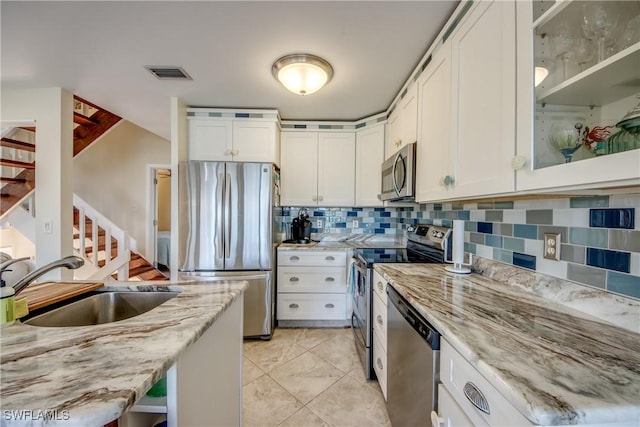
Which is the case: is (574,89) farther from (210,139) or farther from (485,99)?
(210,139)

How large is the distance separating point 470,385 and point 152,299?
1327mm

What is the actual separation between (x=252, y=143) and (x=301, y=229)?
1.12 m

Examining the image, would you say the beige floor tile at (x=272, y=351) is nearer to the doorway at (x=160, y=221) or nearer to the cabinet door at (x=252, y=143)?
the cabinet door at (x=252, y=143)

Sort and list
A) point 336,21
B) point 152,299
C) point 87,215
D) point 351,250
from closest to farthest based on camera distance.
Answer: point 152,299 < point 336,21 < point 351,250 < point 87,215

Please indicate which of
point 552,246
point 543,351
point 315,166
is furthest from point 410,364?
point 315,166

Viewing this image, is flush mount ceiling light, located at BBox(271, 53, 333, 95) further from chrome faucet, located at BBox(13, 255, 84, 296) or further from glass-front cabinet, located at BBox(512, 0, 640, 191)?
chrome faucet, located at BBox(13, 255, 84, 296)

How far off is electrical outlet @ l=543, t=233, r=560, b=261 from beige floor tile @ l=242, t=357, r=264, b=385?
203 centimetres

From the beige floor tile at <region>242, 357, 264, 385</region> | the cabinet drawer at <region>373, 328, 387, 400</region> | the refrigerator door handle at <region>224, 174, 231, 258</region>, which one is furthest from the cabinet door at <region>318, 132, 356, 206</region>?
the beige floor tile at <region>242, 357, 264, 385</region>

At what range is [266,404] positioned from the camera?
168cm

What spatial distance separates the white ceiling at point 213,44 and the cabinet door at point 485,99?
34 centimetres

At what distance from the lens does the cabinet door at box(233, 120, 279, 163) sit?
8.92ft

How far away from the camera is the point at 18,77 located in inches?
→ 84.2

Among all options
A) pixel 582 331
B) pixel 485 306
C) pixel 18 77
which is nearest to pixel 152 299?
pixel 485 306

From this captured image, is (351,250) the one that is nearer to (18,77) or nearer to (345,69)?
(345,69)
